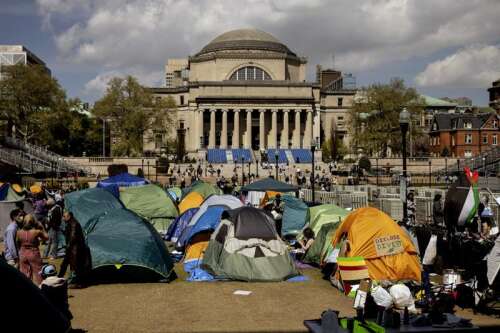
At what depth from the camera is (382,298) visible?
1096 centimetres

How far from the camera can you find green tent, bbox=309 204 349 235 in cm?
2095

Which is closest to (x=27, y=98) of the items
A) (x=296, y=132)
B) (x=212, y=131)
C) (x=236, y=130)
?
(x=212, y=131)

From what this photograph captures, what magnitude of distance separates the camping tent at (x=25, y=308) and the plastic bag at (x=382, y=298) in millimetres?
6741

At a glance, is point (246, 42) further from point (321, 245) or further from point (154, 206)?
point (321, 245)

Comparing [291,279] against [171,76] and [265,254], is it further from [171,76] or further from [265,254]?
[171,76]

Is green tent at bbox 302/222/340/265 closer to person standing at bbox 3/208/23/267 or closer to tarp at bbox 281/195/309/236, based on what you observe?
tarp at bbox 281/195/309/236

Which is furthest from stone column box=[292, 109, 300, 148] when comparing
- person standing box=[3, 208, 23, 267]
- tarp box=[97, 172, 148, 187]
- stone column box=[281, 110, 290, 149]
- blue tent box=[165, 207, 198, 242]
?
person standing box=[3, 208, 23, 267]

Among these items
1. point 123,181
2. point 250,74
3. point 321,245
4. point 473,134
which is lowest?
point 321,245

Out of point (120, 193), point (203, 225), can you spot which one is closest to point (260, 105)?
point (120, 193)

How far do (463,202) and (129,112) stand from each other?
67.7 meters

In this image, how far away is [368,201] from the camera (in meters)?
31.1

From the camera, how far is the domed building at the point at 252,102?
98312 mm

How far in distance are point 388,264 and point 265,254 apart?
11.2 feet

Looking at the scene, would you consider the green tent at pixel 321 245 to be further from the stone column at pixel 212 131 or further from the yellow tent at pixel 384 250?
the stone column at pixel 212 131
